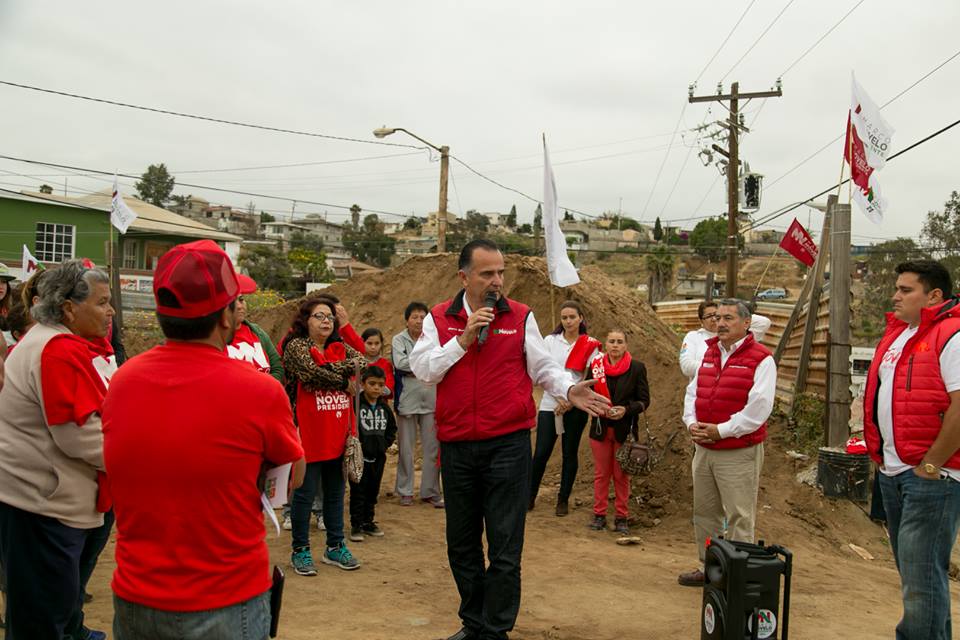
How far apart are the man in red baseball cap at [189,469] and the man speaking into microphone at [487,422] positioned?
194 centimetres

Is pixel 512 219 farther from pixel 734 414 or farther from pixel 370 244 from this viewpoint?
pixel 734 414

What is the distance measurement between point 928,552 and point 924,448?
0.51m

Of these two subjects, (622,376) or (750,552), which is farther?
(622,376)

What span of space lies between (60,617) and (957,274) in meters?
32.9

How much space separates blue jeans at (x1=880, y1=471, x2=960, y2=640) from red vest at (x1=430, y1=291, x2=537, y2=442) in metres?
1.99

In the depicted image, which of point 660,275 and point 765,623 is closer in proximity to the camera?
point 765,623

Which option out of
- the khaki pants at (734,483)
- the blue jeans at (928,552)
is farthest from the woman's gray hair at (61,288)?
the khaki pants at (734,483)

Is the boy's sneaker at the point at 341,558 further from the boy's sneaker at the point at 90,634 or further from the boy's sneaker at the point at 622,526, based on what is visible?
the boy's sneaker at the point at 622,526

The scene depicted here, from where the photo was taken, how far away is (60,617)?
318 cm

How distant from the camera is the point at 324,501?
5762mm

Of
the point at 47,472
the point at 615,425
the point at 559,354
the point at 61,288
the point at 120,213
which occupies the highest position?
Answer: the point at 120,213

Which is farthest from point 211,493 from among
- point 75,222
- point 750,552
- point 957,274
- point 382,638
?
point 75,222

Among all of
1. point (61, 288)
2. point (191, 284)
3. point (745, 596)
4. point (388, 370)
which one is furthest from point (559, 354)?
point (191, 284)

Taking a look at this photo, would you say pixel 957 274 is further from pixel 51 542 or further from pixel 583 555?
pixel 51 542
